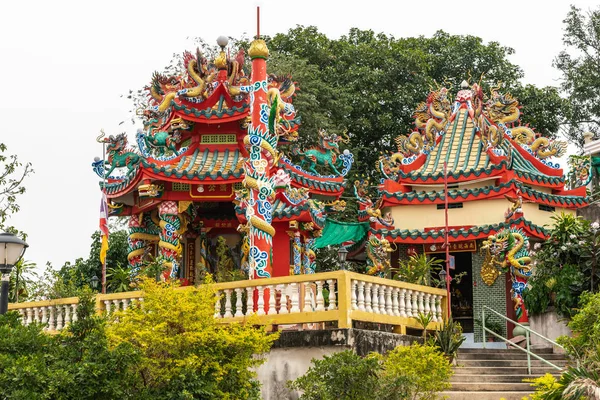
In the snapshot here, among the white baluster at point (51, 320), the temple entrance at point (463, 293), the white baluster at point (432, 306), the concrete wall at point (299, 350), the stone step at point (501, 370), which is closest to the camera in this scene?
the concrete wall at point (299, 350)

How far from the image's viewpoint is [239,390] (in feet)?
44.6

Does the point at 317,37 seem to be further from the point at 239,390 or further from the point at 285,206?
the point at 239,390

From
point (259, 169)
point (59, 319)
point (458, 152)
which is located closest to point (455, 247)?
point (458, 152)

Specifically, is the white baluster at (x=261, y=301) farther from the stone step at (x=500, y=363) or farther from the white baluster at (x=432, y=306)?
the stone step at (x=500, y=363)

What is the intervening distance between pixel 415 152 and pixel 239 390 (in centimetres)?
1375

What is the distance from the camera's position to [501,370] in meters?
17.6

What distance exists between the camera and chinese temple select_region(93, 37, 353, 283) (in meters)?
22.6

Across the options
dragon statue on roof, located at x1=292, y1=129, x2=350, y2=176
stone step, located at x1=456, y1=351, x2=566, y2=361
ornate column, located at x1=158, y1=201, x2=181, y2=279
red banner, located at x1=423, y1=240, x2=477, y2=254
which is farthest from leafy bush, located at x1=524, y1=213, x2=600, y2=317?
ornate column, located at x1=158, y1=201, x2=181, y2=279

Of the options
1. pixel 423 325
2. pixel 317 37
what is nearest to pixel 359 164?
pixel 317 37

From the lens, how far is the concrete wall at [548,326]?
20.0 m

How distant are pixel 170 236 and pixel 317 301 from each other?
7664 millimetres

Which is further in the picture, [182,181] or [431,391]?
[182,181]

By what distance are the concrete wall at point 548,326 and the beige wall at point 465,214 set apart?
381cm

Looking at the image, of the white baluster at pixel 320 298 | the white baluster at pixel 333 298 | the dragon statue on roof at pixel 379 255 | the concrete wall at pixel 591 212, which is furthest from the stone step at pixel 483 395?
the concrete wall at pixel 591 212
